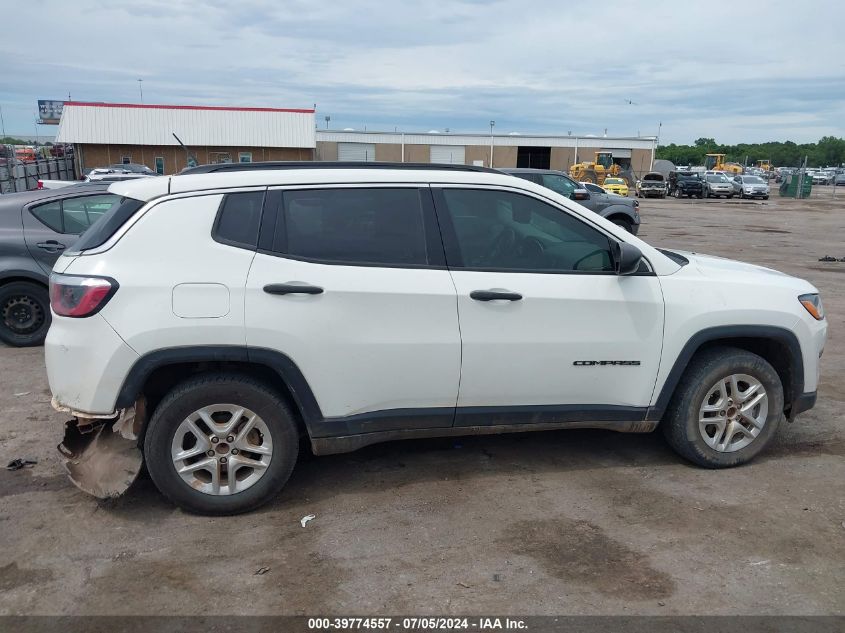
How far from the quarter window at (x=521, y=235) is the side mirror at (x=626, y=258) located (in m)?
0.07

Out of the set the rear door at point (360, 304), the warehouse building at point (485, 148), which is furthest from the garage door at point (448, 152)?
the rear door at point (360, 304)

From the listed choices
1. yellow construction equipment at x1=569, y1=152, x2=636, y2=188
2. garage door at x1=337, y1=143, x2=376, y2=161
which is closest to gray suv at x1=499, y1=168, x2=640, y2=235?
yellow construction equipment at x1=569, y1=152, x2=636, y2=188

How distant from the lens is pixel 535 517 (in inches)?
155

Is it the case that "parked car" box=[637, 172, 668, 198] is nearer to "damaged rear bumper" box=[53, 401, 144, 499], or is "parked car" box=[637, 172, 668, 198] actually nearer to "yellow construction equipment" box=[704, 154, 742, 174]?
"yellow construction equipment" box=[704, 154, 742, 174]

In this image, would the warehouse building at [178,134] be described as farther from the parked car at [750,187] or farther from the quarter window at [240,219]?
the quarter window at [240,219]

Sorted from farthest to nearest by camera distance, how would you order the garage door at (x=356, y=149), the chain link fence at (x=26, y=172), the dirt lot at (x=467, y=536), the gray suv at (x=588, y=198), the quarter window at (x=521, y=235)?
the garage door at (x=356, y=149), the chain link fence at (x=26, y=172), the gray suv at (x=588, y=198), the quarter window at (x=521, y=235), the dirt lot at (x=467, y=536)

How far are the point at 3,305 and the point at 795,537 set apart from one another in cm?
731

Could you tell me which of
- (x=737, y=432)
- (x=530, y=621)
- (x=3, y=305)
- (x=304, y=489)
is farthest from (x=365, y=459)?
(x=3, y=305)

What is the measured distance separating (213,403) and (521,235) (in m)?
1.97

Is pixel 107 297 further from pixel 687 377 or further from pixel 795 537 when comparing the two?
pixel 795 537

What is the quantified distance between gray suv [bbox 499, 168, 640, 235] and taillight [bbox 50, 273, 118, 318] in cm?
1330

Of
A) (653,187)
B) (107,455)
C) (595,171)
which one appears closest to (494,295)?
(107,455)

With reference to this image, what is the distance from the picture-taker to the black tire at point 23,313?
7348mm

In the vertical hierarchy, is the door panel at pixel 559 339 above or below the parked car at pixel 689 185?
above
